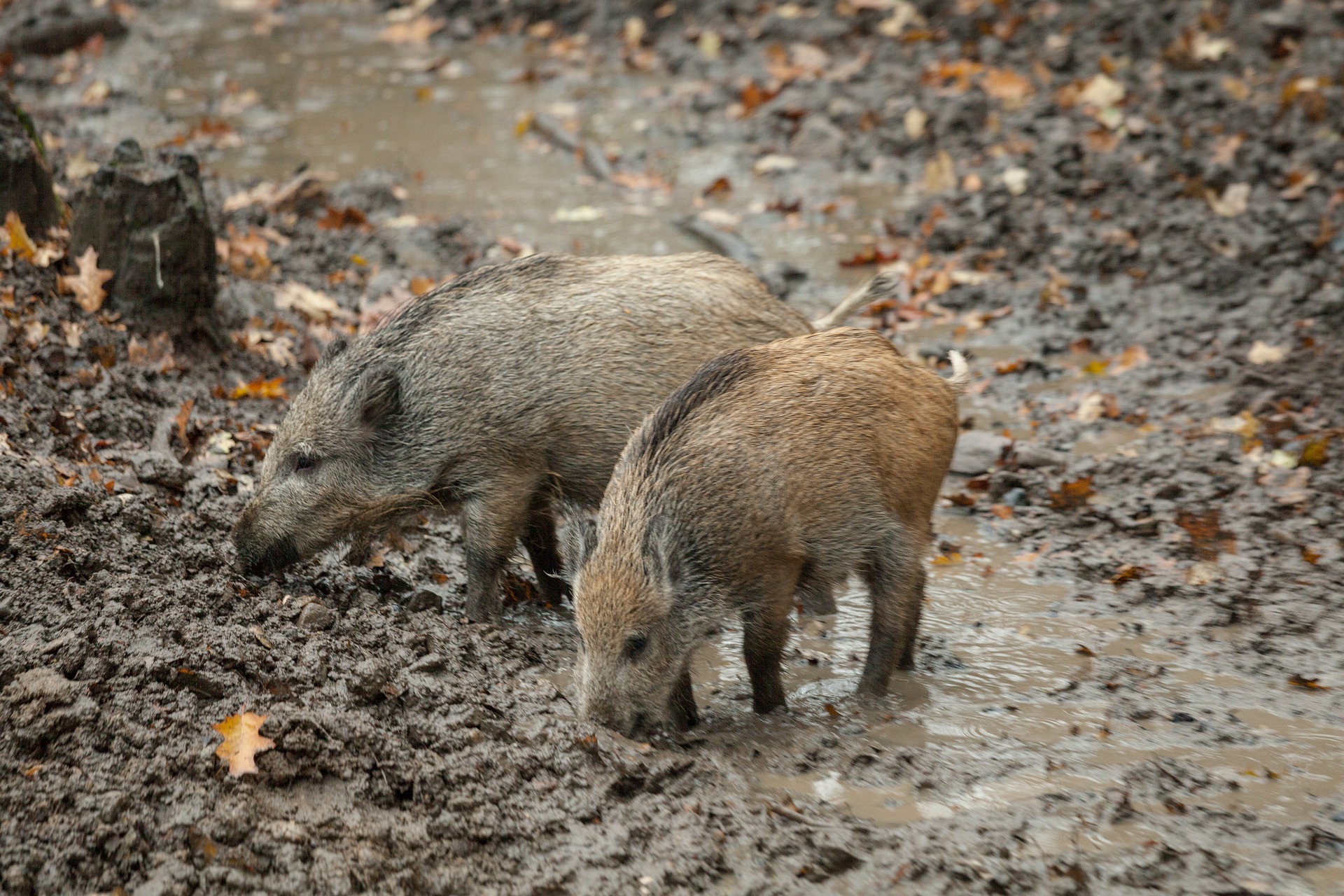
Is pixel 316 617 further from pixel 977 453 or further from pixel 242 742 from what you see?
pixel 977 453

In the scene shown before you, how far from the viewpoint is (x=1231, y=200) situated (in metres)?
7.93

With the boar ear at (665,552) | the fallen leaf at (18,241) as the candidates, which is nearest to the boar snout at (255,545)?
the boar ear at (665,552)

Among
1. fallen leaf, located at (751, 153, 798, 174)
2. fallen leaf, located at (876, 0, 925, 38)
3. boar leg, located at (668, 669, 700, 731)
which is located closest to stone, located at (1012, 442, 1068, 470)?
boar leg, located at (668, 669, 700, 731)

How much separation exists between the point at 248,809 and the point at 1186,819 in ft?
8.25

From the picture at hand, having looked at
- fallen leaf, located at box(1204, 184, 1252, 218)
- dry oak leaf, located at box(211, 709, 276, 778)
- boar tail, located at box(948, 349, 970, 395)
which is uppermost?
fallen leaf, located at box(1204, 184, 1252, 218)

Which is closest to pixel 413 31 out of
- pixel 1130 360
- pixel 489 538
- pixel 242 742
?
pixel 1130 360

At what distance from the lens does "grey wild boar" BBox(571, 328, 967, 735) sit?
3.92m

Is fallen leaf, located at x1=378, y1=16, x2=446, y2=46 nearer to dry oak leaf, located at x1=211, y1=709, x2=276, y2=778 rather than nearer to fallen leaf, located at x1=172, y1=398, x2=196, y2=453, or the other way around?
fallen leaf, located at x1=172, y1=398, x2=196, y2=453

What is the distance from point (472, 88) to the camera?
37.5 ft

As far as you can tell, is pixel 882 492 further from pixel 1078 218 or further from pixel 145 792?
pixel 1078 218

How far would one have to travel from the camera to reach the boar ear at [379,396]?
182 inches

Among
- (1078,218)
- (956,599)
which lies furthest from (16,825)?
(1078,218)

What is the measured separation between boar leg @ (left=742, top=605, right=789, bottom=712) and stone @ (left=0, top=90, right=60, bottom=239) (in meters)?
4.36

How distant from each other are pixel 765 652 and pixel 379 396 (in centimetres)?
179
